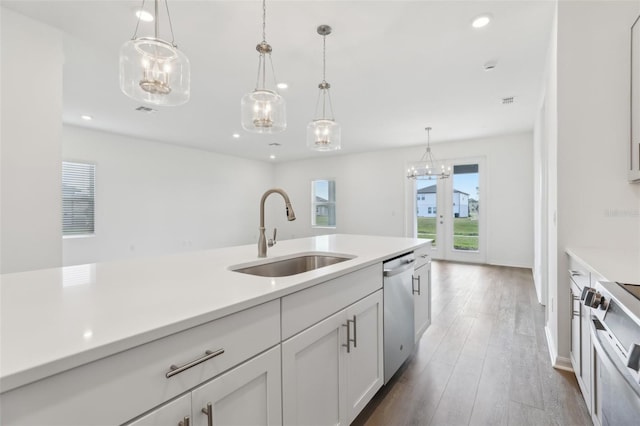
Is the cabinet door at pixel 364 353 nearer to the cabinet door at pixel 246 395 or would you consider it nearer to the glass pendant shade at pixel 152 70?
the cabinet door at pixel 246 395

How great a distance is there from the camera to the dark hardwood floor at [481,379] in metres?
1.68

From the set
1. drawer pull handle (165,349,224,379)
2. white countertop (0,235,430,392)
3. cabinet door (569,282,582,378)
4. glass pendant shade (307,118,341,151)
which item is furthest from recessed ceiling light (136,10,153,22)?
cabinet door (569,282,582,378)

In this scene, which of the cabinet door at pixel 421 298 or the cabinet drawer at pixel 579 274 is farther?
the cabinet door at pixel 421 298

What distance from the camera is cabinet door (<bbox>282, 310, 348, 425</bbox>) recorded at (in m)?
1.08

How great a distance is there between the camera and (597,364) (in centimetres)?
130

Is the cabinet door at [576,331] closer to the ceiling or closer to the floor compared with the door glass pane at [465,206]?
closer to the floor

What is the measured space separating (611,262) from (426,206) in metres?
5.56

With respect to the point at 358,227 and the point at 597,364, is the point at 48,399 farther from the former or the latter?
the point at 358,227

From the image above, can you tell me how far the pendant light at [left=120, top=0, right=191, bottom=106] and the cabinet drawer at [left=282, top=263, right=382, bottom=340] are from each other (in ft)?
5.16

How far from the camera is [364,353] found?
1.57 metres

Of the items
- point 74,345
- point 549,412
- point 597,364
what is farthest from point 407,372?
point 74,345

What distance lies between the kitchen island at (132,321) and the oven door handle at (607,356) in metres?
0.97

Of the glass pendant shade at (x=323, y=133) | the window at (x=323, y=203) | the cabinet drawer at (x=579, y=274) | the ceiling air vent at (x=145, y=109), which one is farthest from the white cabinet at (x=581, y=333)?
the window at (x=323, y=203)

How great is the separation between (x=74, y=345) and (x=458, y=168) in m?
7.18
